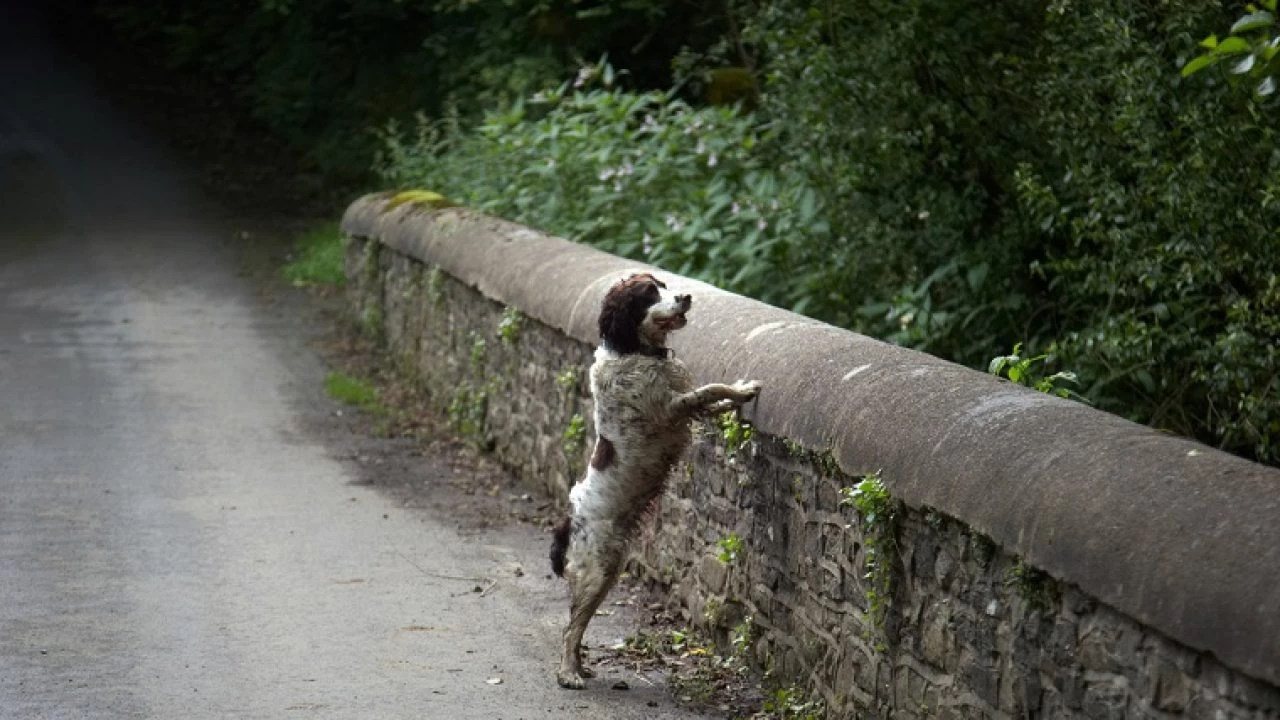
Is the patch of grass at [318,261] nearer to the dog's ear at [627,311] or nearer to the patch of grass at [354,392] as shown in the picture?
the patch of grass at [354,392]

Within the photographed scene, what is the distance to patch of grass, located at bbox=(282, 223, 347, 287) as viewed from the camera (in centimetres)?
1791

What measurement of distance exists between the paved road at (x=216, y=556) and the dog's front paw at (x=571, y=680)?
2.0 inches

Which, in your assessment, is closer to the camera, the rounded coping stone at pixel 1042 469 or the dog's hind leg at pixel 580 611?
the rounded coping stone at pixel 1042 469

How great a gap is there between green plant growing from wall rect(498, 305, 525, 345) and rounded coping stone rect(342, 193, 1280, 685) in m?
2.55

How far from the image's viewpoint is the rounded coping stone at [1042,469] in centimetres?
346

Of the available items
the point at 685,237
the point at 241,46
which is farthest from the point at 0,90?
the point at 685,237

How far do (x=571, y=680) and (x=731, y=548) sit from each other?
29.5 inches

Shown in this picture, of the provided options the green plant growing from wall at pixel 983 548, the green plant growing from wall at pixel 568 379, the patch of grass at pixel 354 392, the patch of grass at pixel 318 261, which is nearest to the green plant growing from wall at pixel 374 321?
the patch of grass at pixel 354 392

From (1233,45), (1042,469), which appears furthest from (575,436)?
(1233,45)

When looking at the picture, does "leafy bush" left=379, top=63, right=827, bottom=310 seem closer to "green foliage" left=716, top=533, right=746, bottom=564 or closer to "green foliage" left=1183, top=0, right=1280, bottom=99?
"green foliage" left=716, top=533, right=746, bottom=564

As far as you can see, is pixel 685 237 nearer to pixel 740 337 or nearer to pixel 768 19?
Result: pixel 768 19

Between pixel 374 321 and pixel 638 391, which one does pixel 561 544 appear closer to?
pixel 638 391

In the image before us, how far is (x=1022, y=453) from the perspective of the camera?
4355 mm

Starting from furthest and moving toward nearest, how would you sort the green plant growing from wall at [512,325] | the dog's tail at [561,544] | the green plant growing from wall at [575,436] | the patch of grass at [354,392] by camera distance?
the patch of grass at [354,392]
the green plant growing from wall at [512,325]
the green plant growing from wall at [575,436]
the dog's tail at [561,544]
